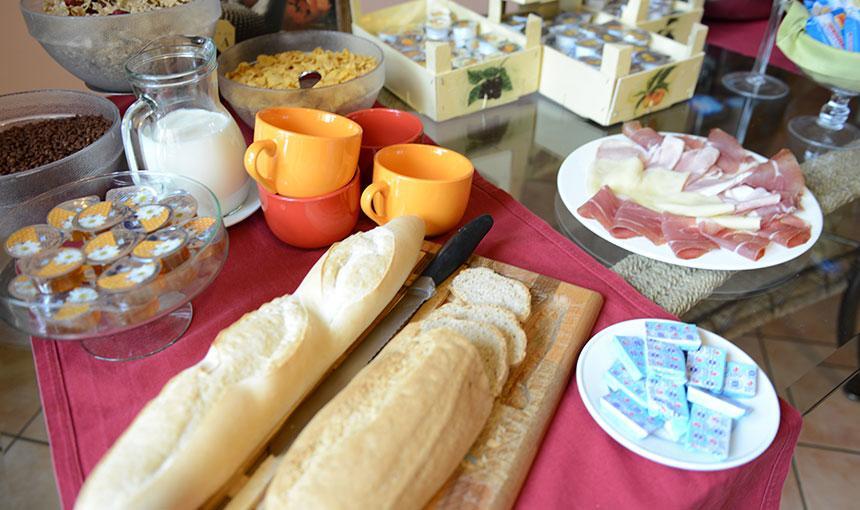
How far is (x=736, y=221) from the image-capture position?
90cm

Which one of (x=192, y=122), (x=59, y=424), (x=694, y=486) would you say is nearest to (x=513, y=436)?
(x=694, y=486)

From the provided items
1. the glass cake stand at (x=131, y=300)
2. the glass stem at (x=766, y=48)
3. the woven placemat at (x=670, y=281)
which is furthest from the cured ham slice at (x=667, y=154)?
the glass cake stand at (x=131, y=300)

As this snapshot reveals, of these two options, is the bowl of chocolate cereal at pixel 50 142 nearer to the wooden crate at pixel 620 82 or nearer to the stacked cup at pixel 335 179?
the stacked cup at pixel 335 179

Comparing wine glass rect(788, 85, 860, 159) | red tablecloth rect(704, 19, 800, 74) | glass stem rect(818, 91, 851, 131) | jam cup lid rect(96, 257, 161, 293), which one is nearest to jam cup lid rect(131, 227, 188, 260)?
jam cup lid rect(96, 257, 161, 293)

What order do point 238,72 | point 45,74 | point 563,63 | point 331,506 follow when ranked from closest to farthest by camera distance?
point 331,506, point 238,72, point 563,63, point 45,74

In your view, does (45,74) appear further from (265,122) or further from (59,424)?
(59,424)

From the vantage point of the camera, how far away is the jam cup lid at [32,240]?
0.69 meters

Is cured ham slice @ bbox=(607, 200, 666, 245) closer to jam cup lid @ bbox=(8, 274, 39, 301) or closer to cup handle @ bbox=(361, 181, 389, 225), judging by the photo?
cup handle @ bbox=(361, 181, 389, 225)

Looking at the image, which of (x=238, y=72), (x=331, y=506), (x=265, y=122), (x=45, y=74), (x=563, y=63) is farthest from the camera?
(x=45, y=74)

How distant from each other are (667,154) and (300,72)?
0.66m

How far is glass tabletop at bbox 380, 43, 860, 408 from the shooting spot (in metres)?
0.85

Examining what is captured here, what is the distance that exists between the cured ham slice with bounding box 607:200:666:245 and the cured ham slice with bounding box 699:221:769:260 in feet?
0.21

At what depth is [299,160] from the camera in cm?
79

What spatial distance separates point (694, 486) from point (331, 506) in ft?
1.11
